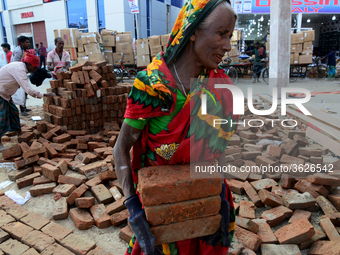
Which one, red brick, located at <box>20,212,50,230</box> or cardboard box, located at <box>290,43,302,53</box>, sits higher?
cardboard box, located at <box>290,43,302,53</box>

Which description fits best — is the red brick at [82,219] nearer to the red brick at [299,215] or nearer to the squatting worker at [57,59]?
the red brick at [299,215]

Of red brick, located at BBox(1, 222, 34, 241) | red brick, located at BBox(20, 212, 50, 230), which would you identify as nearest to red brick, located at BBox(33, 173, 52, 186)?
red brick, located at BBox(20, 212, 50, 230)

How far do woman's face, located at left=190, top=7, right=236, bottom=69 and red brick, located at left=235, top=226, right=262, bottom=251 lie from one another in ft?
5.75

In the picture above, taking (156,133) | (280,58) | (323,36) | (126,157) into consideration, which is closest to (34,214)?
(126,157)

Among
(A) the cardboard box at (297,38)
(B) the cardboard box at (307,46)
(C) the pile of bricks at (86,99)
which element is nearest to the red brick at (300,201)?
(C) the pile of bricks at (86,99)

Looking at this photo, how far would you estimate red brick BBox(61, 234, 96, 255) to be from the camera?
2.38 metres

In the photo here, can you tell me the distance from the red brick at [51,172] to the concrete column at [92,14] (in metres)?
15.7

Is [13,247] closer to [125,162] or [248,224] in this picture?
[125,162]

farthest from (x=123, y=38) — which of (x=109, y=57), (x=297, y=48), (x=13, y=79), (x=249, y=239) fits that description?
(x=249, y=239)

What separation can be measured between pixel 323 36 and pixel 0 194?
28.7 metres

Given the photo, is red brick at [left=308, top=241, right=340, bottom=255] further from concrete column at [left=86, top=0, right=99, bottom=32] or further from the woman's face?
concrete column at [left=86, top=0, right=99, bottom=32]

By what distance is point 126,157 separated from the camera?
1299 millimetres

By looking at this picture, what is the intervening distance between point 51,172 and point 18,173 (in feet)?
2.16

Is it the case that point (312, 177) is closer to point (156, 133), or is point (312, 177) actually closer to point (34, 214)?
point (156, 133)
